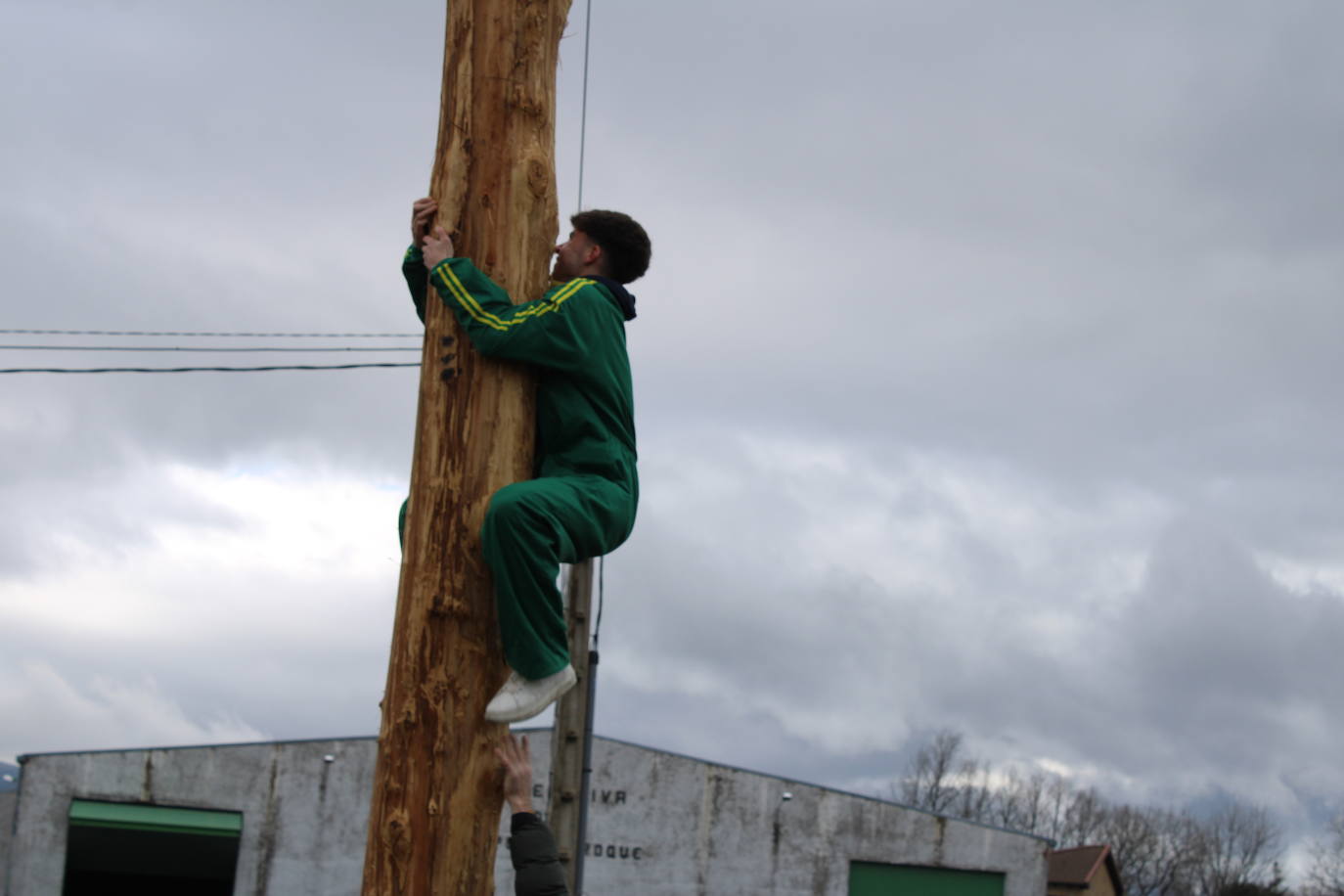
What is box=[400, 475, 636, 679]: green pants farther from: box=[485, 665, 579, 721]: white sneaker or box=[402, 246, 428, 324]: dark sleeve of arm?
box=[402, 246, 428, 324]: dark sleeve of arm

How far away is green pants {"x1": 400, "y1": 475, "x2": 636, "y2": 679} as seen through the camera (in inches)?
154

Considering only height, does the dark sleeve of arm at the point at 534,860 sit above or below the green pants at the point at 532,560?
below

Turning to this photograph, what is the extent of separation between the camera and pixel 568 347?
166 inches

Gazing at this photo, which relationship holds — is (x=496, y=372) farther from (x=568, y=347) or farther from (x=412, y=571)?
(x=412, y=571)

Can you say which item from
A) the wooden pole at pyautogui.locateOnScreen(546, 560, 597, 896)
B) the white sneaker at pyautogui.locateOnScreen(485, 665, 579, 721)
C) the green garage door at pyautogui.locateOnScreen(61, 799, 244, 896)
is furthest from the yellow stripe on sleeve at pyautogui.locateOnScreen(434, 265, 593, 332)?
the green garage door at pyautogui.locateOnScreen(61, 799, 244, 896)

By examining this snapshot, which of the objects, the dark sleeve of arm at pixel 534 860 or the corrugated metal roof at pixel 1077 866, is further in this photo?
the corrugated metal roof at pixel 1077 866

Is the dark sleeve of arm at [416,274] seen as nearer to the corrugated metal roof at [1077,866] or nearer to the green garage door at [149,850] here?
the green garage door at [149,850]

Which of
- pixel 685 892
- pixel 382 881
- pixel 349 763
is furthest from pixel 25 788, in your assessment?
pixel 382 881

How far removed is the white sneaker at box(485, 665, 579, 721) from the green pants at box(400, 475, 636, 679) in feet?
0.08

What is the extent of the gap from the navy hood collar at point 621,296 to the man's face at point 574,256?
0.31 feet

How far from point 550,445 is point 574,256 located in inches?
28.4

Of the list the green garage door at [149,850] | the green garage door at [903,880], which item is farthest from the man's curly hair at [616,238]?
the green garage door at [903,880]

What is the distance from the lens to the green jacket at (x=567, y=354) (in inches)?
163

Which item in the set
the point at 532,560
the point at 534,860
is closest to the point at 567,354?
the point at 532,560
